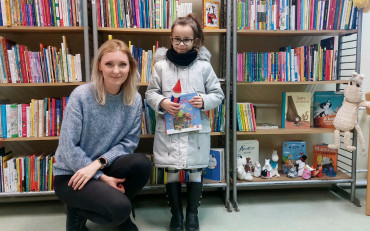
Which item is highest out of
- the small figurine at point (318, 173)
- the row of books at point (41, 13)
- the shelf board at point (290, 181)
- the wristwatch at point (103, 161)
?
the row of books at point (41, 13)

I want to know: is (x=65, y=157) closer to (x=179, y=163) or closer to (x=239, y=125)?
(x=179, y=163)

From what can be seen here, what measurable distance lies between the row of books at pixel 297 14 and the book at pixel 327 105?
1.57 ft

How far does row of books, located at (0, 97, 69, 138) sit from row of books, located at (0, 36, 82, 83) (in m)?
0.15

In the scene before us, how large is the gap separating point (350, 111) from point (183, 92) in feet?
3.79

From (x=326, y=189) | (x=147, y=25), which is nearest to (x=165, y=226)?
(x=147, y=25)

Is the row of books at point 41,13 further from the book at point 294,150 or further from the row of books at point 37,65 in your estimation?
the book at point 294,150

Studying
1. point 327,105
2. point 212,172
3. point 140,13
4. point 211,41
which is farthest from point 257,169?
point 140,13

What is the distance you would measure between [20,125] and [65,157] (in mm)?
667

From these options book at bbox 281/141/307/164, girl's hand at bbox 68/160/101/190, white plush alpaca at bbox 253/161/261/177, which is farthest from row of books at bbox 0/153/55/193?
book at bbox 281/141/307/164

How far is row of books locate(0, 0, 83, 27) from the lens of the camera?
5.68 feet

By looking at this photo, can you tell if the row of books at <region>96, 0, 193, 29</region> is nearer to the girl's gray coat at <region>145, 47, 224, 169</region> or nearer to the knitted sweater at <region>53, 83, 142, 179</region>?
the girl's gray coat at <region>145, 47, 224, 169</region>

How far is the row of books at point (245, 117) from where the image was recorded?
1.96 metres

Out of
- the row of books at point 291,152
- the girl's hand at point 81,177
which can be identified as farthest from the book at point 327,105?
the girl's hand at point 81,177

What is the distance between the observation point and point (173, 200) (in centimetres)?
171
